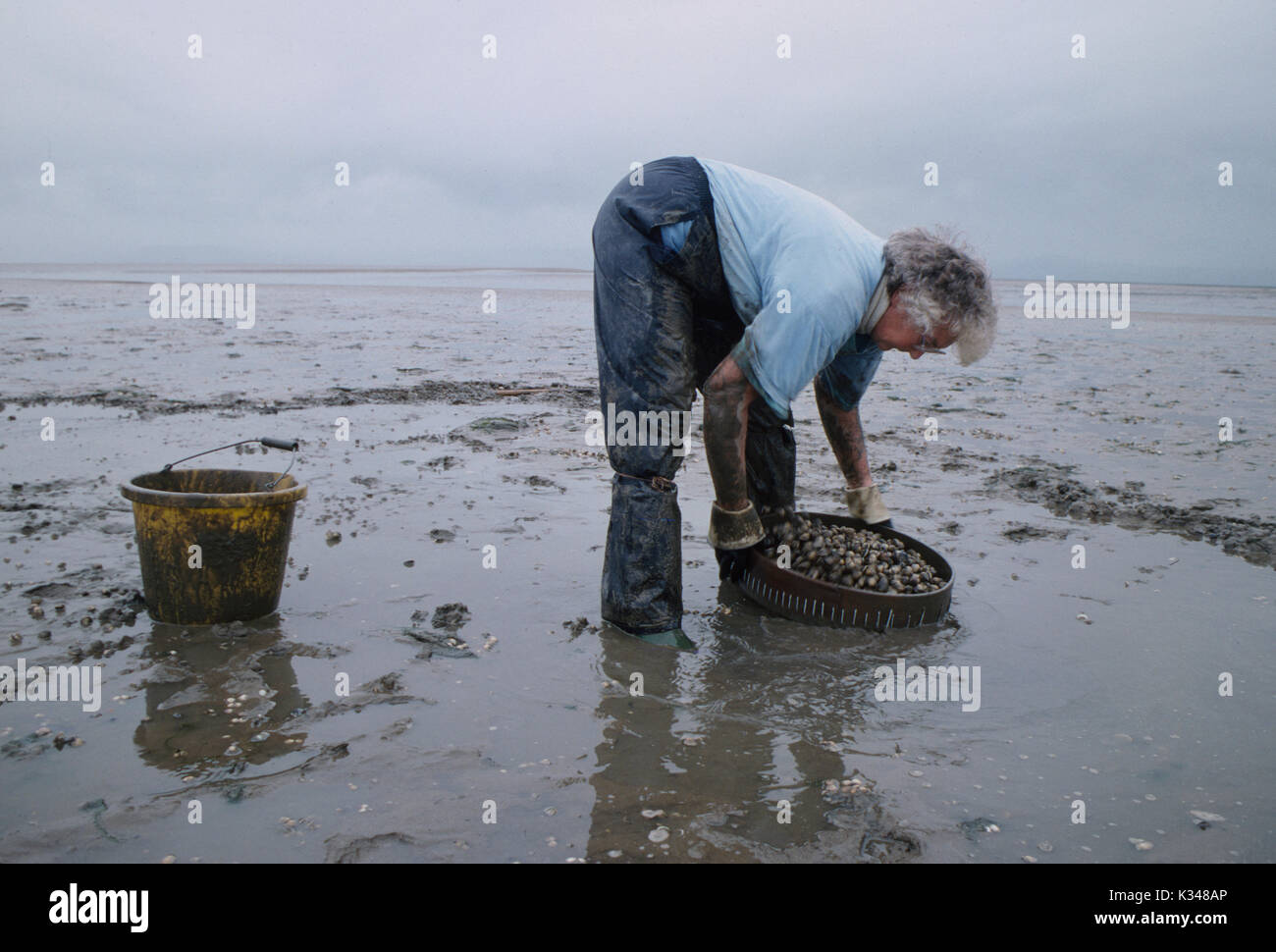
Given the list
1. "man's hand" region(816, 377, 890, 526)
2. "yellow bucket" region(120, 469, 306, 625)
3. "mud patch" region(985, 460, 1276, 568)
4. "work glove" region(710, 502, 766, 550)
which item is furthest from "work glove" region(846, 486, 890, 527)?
"yellow bucket" region(120, 469, 306, 625)

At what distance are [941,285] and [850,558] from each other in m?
1.23

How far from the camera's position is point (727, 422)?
10.5 ft

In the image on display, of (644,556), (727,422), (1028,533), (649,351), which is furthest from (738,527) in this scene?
(1028,533)

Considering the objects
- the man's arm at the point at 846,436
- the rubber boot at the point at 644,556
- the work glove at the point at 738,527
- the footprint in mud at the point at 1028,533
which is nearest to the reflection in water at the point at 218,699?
the rubber boot at the point at 644,556

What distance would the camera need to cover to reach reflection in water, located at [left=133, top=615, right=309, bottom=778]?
2.61 metres

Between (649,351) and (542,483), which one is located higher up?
(649,351)

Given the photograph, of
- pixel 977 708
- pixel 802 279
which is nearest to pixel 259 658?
pixel 802 279

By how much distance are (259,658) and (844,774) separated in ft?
6.79

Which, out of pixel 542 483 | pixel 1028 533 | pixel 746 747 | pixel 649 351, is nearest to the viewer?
pixel 746 747

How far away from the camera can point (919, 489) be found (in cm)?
589

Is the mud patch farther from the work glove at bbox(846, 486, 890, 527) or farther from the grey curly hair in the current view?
the grey curly hair

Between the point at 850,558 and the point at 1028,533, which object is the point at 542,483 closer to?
the point at 850,558

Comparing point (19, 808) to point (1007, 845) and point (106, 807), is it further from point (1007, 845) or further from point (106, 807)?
point (1007, 845)
